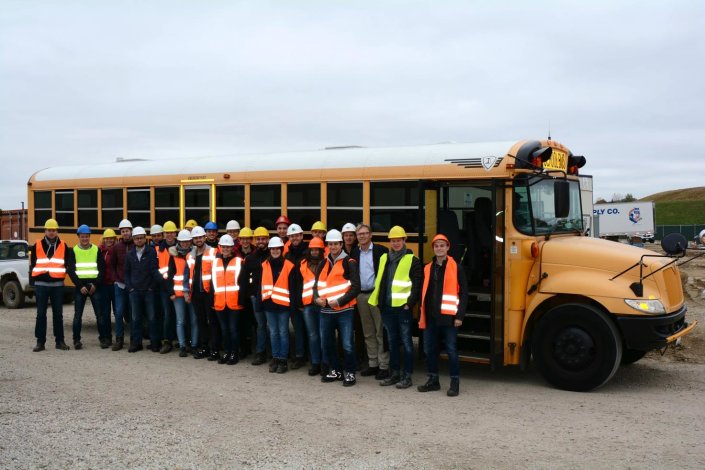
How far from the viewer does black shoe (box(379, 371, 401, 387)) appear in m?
7.65

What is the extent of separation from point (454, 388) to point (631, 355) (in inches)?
101

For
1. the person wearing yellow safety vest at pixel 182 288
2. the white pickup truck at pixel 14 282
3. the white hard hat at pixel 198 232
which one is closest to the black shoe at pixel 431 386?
the person wearing yellow safety vest at pixel 182 288

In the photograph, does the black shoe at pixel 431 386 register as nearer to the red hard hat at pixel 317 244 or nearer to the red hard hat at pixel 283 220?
the red hard hat at pixel 317 244

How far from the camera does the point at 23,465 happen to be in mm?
5051

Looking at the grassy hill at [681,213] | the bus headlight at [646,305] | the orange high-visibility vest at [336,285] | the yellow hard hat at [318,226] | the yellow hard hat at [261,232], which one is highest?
the grassy hill at [681,213]

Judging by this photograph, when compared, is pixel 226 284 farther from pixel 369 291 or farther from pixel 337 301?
pixel 369 291

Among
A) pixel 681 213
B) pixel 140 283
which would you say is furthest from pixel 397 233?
pixel 681 213

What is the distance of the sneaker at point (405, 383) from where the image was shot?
7512 millimetres

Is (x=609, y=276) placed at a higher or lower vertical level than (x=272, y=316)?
higher

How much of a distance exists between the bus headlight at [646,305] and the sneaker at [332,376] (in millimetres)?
3296

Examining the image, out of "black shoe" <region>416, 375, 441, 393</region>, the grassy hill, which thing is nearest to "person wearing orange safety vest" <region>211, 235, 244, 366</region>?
"black shoe" <region>416, 375, 441, 393</region>

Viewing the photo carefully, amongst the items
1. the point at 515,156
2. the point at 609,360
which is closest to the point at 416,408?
the point at 609,360

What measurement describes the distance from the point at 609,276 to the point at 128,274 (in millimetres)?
6539

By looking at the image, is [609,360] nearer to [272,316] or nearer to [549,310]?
[549,310]
